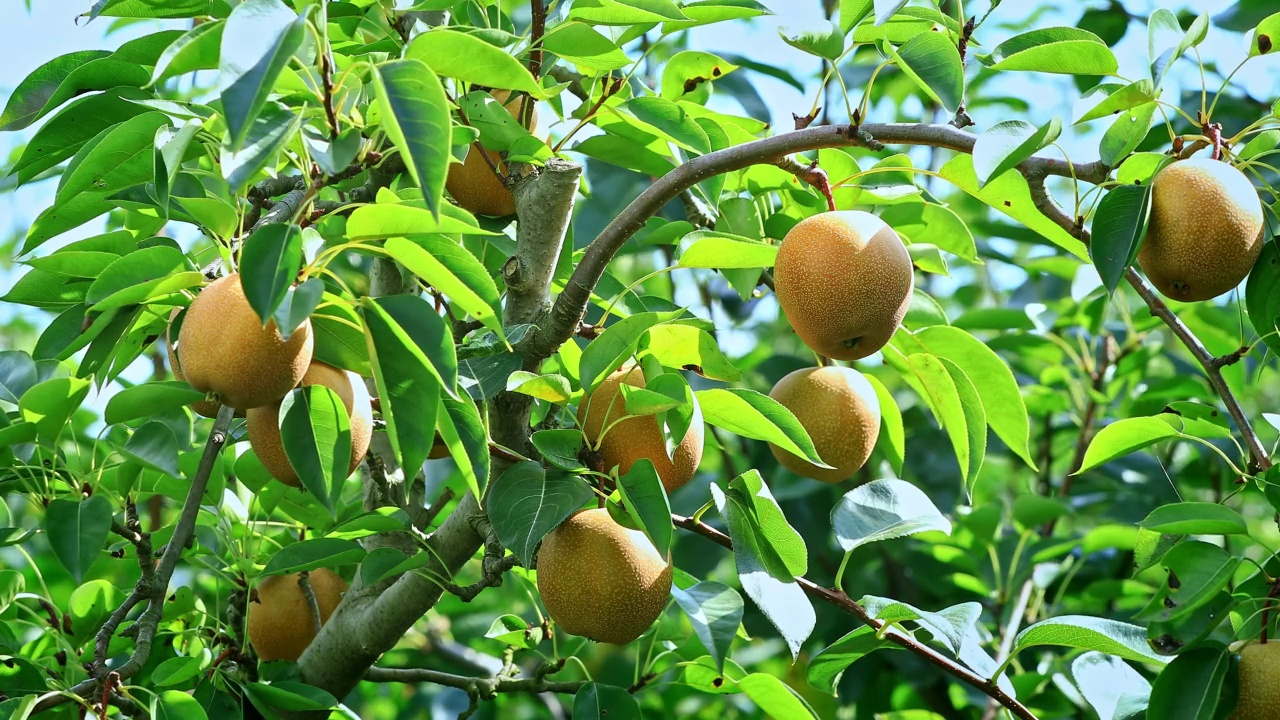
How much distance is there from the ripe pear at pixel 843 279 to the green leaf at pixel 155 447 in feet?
2.32

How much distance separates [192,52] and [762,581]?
0.75 metres

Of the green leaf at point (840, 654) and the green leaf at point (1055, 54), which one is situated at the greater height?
the green leaf at point (1055, 54)

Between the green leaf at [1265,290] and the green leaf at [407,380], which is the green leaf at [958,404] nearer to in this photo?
the green leaf at [1265,290]

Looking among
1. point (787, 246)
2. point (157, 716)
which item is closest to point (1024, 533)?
point (787, 246)

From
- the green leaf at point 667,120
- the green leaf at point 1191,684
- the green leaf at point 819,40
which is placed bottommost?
the green leaf at point 1191,684

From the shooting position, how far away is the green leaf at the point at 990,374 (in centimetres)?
153

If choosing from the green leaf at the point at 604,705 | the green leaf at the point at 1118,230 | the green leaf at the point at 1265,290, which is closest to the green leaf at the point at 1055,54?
the green leaf at the point at 1118,230

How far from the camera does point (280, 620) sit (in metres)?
1.79

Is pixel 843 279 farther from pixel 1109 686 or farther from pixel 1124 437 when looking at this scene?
pixel 1109 686

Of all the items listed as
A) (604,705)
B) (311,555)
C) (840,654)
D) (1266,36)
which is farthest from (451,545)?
(1266,36)

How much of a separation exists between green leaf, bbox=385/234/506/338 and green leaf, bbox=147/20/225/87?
0.23m

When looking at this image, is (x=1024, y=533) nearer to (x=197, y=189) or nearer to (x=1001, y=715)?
(x=1001, y=715)

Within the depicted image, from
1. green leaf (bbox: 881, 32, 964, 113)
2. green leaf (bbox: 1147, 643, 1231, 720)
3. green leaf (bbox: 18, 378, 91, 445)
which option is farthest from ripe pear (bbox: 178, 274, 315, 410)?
green leaf (bbox: 1147, 643, 1231, 720)

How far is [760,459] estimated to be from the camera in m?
2.76
